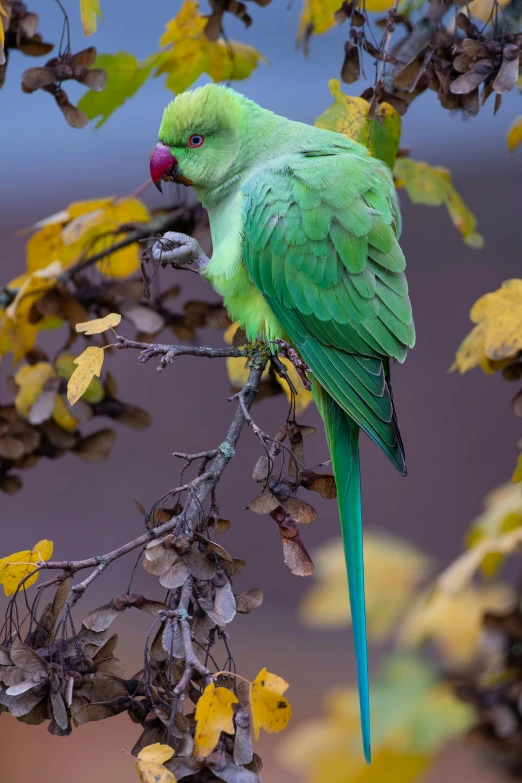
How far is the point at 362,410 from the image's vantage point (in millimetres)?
1208

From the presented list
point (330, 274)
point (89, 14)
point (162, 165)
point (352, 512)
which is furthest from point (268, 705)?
point (162, 165)

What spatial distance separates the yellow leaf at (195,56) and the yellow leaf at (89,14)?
1.13ft

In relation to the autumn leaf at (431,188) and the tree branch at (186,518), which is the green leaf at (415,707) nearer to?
the tree branch at (186,518)

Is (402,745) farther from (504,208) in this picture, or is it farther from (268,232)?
(504,208)

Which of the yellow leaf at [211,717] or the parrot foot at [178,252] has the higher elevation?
the parrot foot at [178,252]

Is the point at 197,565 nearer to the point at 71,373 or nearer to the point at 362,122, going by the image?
the point at 71,373

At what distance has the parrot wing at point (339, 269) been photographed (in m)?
1.24

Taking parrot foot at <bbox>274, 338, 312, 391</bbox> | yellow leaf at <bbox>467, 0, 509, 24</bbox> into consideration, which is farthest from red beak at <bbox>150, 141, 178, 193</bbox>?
yellow leaf at <bbox>467, 0, 509, 24</bbox>

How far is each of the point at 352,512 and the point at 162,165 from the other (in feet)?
2.31

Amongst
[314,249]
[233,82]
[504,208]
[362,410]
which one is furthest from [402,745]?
[504,208]

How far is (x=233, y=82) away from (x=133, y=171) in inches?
103

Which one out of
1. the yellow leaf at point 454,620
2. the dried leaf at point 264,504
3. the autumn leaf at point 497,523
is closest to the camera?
the dried leaf at point 264,504

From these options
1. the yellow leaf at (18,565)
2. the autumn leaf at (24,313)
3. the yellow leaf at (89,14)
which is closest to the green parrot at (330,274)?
the autumn leaf at (24,313)

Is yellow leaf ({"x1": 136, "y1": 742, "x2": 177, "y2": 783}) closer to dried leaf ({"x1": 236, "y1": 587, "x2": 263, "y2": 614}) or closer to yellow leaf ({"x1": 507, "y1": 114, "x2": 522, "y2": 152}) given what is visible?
dried leaf ({"x1": 236, "y1": 587, "x2": 263, "y2": 614})
